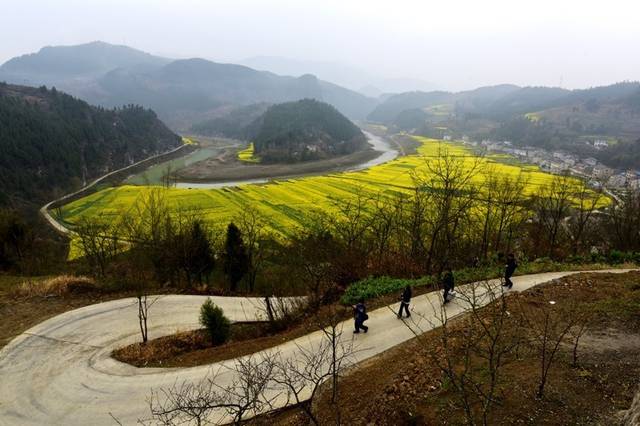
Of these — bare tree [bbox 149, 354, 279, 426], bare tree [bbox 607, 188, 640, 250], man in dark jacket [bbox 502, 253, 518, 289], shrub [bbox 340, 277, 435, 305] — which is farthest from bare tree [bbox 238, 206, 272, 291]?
bare tree [bbox 607, 188, 640, 250]

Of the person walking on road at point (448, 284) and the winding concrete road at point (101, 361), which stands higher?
the person walking on road at point (448, 284)

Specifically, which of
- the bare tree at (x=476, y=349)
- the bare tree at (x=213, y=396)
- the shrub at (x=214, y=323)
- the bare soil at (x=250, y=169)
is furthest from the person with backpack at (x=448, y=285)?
the bare soil at (x=250, y=169)

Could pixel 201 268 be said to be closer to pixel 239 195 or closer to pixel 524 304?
pixel 524 304

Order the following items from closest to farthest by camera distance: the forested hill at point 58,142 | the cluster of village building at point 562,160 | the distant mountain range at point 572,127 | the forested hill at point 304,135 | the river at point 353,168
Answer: the cluster of village building at point 562,160
the forested hill at point 58,142
the river at point 353,168
the distant mountain range at point 572,127
the forested hill at point 304,135

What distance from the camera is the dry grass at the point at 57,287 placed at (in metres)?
19.3

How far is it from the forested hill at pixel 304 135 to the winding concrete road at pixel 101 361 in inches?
3688

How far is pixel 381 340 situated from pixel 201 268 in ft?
61.5

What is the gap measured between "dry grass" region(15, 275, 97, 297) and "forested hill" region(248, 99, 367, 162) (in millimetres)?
90216

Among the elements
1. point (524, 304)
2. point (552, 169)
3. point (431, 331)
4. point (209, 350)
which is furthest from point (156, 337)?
point (552, 169)

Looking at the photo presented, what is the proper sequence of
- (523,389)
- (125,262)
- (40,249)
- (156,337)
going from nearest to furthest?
1. (523,389)
2. (156,337)
3. (125,262)
4. (40,249)

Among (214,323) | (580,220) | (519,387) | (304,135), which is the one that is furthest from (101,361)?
(304,135)

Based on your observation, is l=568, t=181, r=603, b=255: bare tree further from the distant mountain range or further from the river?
the distant mountain range

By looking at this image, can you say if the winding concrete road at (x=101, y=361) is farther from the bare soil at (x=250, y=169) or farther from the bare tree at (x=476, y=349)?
the bare soil at (x=250, y=169)

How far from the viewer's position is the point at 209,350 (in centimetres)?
1468
